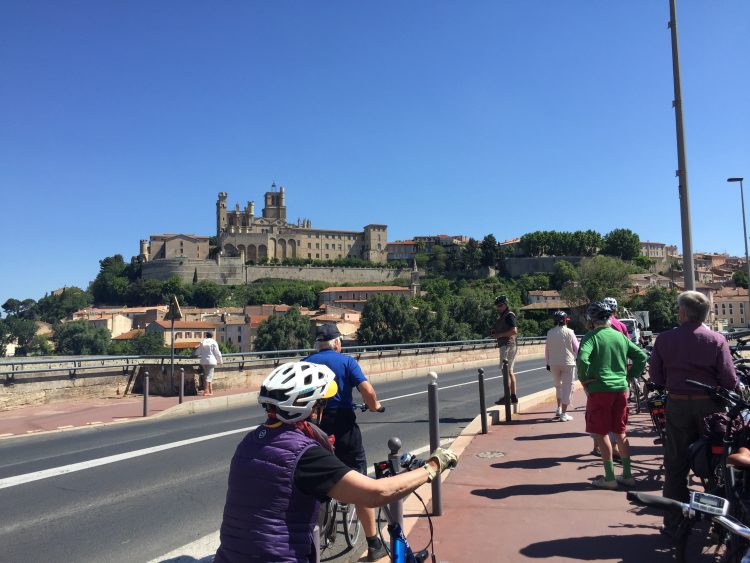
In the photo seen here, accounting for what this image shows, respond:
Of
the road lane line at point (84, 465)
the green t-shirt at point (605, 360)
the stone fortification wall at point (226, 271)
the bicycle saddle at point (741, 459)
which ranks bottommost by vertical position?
the road lane line at point (84, 465)

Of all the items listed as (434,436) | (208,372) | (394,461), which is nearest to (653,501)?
(394,461)

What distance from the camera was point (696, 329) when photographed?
433 cm

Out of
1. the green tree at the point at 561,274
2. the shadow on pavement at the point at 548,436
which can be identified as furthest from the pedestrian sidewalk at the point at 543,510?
the green tree at the point at 561,274

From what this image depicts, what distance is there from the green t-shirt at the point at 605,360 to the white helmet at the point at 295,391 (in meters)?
3.72

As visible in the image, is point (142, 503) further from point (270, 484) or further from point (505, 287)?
point (505, 287)

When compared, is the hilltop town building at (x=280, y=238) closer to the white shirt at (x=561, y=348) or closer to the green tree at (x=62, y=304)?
the green tree at (x=62, y=304)

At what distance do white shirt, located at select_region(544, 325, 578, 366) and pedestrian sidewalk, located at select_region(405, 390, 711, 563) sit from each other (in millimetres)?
1330

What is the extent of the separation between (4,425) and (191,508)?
7.74 m

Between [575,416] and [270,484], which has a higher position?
[270,484]

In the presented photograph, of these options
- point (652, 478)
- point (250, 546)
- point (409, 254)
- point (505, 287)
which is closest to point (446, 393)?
point (652, 478)

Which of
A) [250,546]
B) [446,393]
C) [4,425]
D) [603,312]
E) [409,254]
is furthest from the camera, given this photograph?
[409,254]

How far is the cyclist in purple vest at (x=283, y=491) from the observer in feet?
7.66

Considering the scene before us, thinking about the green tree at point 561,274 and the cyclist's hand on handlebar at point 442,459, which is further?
the green tree at point 561,274

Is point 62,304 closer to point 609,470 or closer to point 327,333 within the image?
point 327,333
